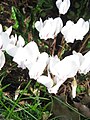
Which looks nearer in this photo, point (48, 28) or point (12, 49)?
point (12, 49)

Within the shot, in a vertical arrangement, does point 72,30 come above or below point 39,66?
Answer: above

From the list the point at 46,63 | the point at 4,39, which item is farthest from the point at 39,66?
the point at 4,39

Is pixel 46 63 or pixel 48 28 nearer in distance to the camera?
pixel 46 63

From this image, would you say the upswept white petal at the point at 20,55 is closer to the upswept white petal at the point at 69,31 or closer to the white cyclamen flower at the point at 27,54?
the white cyclamen flower at the point at 27,54

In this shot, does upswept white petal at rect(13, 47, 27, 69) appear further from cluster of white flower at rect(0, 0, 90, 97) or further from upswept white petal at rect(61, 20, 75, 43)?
upswept white petal at rect(61, 20, 75, 43)

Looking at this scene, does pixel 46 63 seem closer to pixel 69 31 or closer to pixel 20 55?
pixel 20 55

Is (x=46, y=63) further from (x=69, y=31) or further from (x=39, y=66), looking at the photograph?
(x=69, y=31)

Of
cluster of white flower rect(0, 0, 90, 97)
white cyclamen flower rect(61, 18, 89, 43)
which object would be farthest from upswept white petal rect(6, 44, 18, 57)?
white cyclamen flower rect(61, 18, 89, 43)

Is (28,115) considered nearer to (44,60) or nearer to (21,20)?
(44,60)

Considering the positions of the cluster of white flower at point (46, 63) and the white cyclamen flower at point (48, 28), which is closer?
the cluster of white flower at point (46, 63)

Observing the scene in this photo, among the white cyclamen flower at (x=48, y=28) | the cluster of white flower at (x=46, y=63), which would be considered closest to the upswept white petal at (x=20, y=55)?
the cluster of white flower at (x=46, y=63)
